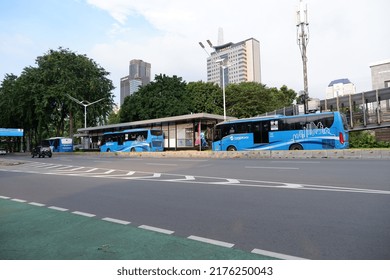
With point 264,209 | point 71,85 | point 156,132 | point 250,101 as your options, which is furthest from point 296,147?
point 71,85

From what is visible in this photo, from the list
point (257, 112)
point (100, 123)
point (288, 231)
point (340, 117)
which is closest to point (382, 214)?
point (288, 231)

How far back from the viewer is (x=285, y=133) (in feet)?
68.0

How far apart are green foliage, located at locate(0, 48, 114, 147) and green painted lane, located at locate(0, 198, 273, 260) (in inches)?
1381

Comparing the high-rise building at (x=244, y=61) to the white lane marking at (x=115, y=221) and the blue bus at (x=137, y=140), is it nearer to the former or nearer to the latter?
the blue bus at (x=137, y=140)

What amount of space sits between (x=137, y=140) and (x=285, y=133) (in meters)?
16.7

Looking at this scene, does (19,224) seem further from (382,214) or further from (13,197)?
(382,214)

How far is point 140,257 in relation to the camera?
10.7 feet

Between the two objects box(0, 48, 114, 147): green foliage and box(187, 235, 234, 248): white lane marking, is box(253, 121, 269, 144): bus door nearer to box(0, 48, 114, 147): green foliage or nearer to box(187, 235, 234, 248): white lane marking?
box(187, 235, 234, 248): white lane marking

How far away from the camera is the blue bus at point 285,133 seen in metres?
19.0

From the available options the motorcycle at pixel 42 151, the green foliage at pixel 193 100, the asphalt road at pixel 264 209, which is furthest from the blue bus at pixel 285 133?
the motorcycle at pixel 42 151

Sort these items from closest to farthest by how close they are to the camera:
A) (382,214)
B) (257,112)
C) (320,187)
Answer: (382,214) < (320,187) < (257,112)

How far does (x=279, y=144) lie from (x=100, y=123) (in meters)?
31.8
